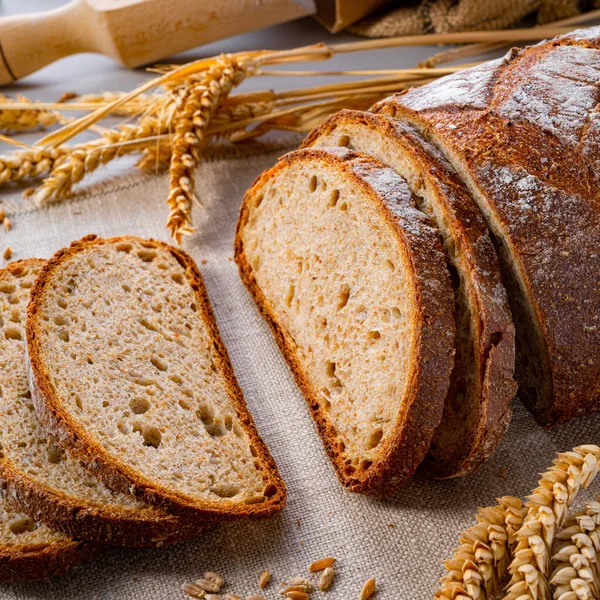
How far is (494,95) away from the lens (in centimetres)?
256

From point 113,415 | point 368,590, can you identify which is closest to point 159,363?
point 113,415

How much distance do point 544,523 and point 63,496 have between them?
4.34ft

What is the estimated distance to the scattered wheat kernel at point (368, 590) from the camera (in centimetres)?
221

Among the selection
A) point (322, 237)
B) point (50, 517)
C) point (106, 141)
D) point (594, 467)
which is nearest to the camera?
point (594, 467)

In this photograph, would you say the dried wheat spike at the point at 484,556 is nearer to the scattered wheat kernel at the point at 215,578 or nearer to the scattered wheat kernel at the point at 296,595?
the scattered wheat kernel at the point at 296,595

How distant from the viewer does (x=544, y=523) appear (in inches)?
73.2

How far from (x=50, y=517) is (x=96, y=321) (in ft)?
2.56

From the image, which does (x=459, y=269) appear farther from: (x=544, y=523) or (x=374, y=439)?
(x=544, y=523)

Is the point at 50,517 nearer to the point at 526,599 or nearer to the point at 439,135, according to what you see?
the point at 526,599

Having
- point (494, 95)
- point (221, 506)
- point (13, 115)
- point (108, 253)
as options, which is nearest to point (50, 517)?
point (221, 506)

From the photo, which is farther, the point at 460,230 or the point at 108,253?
the point at 108,253

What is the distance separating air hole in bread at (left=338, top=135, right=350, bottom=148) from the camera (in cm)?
291

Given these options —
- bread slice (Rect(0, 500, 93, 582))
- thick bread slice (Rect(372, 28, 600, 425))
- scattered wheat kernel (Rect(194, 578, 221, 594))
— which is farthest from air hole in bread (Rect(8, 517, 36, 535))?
thick bread slice (Rect(372, 28, 600, 425))

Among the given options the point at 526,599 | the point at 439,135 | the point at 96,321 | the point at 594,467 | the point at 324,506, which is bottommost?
the point at 324,506
